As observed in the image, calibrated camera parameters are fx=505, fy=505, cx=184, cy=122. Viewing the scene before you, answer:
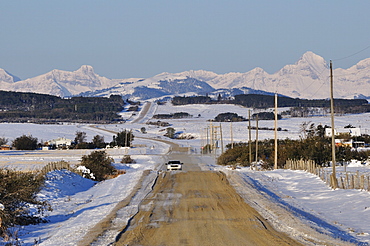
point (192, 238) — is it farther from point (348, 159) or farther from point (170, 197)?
point (348, 159)

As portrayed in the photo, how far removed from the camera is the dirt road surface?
41.1 ft

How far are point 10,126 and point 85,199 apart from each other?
7023 inches

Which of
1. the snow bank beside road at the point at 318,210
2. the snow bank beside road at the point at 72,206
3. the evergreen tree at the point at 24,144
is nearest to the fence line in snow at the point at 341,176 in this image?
the snow bank beside road at the point at 318,210

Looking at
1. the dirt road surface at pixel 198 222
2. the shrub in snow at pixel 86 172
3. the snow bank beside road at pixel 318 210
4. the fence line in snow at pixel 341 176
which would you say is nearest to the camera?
the dirt road surface at pixel 198 222

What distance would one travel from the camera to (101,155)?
4222 cm

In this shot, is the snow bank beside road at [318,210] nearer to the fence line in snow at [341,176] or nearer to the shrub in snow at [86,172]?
the fence line in snow at [341,176]

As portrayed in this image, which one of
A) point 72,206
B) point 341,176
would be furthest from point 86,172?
point 341,176

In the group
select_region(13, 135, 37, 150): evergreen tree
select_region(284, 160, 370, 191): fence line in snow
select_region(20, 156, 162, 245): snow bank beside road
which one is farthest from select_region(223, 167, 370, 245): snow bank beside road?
select_region(13, 135, 37, 150): evergreen tree

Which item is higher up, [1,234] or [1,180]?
[1,180]

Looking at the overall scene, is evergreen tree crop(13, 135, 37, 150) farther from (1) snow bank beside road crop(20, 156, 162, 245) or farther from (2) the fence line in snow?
(1) snow bank beside road crop(20, 156, 162, 245)

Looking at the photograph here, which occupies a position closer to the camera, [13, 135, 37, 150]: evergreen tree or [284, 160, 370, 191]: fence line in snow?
[284, 160, 370, 191]: fence line in snow

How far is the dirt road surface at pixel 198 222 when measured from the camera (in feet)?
41.1

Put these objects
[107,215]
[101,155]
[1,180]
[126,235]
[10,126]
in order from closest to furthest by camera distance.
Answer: [126,235] → [1,180] → [107,215] → [101,155] → [10,126]

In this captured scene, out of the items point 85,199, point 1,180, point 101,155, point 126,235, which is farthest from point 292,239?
point 101,155
